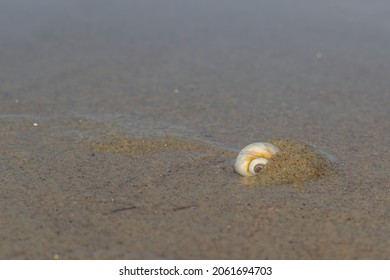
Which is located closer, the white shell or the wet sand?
the wet sand

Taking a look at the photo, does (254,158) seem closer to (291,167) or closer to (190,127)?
(291,167)

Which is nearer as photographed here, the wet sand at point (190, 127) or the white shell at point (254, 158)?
the wet sand at point (190, 127)

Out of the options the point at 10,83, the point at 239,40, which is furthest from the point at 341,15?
the point at 10,83

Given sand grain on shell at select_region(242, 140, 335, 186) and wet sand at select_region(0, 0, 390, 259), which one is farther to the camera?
sand grain on shell at select_region(242, 140, 335, 186)

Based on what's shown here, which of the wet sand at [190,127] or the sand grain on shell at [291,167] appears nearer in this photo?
the wet sand at [190,127]
